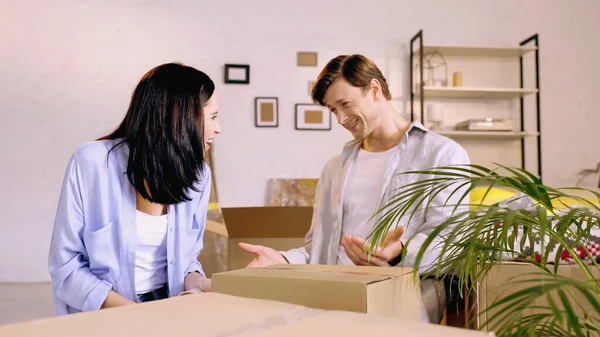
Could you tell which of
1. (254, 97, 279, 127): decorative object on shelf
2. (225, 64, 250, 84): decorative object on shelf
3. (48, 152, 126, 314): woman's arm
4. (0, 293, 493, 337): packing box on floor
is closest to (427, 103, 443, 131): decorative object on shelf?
(254, 97, 279, 127): decorative object on shelf

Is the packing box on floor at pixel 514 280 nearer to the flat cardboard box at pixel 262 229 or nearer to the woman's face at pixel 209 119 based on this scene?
the woman's face at pixel 209 119

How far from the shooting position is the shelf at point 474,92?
4.30 meters

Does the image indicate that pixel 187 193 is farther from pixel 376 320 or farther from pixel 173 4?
pixel 173 4

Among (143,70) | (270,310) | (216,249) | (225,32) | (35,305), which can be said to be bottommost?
(35,305)

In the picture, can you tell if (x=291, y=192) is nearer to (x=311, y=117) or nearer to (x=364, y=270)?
(x=311, y=117)

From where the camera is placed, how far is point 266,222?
7.95 ft

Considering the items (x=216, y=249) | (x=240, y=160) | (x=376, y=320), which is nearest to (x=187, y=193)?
(x=376, y=320)

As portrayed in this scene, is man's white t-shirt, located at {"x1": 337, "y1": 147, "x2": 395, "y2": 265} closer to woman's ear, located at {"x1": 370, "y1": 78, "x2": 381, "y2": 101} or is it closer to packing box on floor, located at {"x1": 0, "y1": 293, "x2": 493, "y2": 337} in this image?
woman's ear, located at {"x1": 370, "y1": 78, "x2": 381, "y2": 101}

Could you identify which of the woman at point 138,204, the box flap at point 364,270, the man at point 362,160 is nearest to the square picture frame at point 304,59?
the man at point 362,160

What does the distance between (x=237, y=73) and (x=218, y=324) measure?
13.4ft

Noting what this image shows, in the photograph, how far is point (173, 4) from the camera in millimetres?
4523

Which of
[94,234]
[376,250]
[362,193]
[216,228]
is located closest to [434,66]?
[216,228]

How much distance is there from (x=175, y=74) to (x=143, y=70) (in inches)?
128

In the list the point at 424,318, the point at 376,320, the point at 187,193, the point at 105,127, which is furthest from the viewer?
the point at 105,127
